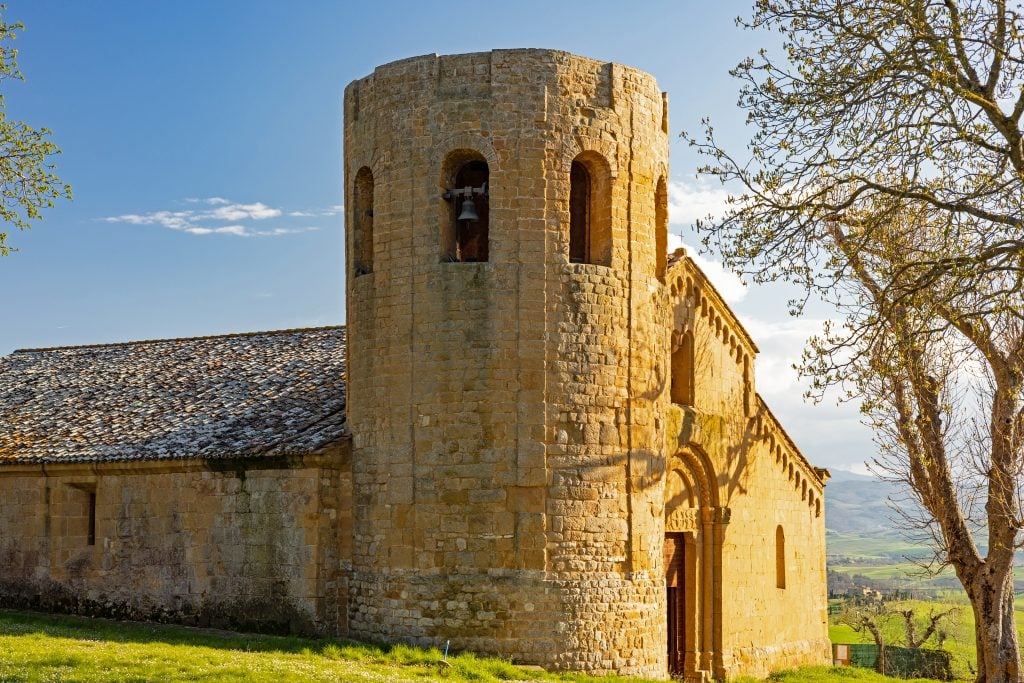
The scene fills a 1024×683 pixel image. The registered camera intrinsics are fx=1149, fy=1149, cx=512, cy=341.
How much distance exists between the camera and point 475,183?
61.6 ft

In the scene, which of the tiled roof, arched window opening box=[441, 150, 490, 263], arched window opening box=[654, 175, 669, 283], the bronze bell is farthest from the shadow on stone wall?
arched window opening box=[654, 175, 669, 283]

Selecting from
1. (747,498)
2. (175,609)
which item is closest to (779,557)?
(747,498)

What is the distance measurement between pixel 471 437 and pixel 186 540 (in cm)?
623

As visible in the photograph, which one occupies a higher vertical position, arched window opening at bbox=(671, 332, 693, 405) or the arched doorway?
arched window opening at bbox=(671, 332, 693, 405)

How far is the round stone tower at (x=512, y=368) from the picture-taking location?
17.3 m

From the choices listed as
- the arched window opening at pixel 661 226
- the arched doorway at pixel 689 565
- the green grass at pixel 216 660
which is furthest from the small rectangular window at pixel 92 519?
the arched window opening at pixel 661 226

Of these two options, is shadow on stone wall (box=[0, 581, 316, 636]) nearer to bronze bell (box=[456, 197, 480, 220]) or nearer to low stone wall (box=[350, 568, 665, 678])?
low stone wall (box=[350, 568, 665, 678])

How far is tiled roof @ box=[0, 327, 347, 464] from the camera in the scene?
20797mm

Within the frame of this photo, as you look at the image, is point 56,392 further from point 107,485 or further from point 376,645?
point 376,645

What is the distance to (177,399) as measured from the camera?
2427 centimetres

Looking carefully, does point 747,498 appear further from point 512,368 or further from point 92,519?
point 92,519

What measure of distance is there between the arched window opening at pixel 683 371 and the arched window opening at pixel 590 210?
175 inches

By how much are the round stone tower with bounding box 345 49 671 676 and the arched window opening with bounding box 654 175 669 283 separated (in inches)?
20.6

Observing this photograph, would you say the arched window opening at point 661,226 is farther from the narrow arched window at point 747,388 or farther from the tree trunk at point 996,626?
the tree trunk at point 996,626
